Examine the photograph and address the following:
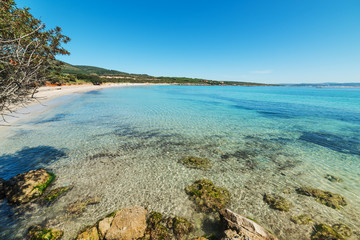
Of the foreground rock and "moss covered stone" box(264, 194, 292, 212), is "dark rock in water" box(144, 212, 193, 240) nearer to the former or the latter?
the foreground rock

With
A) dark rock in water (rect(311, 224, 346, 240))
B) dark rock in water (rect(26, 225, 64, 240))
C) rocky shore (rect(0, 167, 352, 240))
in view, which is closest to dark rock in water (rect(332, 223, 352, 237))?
rocky shore (rect(0, 167, 352, 240))

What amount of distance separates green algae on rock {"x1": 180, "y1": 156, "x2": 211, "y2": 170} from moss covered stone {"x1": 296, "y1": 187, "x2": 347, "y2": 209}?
4.73 m

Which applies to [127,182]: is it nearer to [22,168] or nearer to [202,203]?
[202,203]

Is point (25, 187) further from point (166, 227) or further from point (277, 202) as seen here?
point (277, 202)

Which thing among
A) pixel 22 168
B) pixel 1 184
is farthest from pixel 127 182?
pixel 22 168

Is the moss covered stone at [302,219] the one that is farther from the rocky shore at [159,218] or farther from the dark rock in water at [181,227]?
the dark rock in water at [181,227]

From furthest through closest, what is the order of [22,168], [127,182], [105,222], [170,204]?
[22,168] < [127,182] < [170,204] < [105,222]

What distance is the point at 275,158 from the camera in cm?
1024

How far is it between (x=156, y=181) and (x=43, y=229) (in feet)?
14.4

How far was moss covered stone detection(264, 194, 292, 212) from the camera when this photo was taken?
610 cm

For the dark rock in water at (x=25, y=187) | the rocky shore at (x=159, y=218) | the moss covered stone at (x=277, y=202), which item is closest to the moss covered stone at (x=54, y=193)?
the rocky shore at (x=159, y=218)

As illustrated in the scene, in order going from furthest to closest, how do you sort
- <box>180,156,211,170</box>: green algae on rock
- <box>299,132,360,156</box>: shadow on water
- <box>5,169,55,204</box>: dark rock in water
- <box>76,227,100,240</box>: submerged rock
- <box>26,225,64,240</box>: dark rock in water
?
<box>299,132,360,156</box>: shadow on water
<box>180,156,211,170</box>: green algae on rock
<box>5,169,55,204</box>: dark rock in water
<box>26,225,64,240</box>: dark rock in water
<box>76,227,100,240</box>: submerged rock

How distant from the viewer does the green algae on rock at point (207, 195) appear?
609cm

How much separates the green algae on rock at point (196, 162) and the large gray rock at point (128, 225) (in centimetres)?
445
